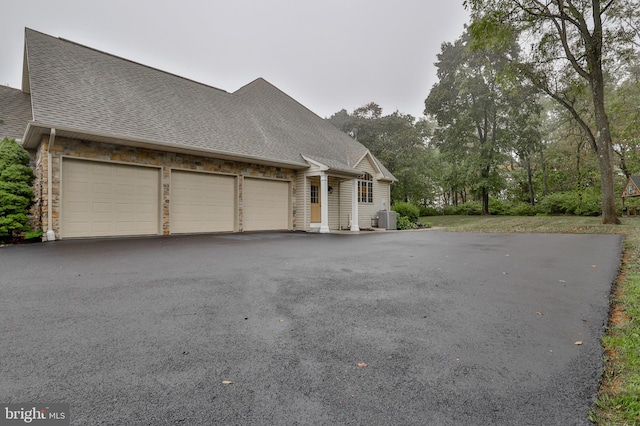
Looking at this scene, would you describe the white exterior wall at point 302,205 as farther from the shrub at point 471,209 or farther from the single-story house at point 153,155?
the shrub at point 471,209

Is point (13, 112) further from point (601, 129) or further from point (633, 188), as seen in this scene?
point (633, 188)

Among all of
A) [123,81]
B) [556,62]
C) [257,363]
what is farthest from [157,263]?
[556,62]

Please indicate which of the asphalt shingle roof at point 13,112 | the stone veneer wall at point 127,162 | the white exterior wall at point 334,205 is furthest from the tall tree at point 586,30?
the asphalt shingle roof at point 13,112

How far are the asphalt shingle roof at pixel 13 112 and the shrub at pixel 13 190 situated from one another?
146cm

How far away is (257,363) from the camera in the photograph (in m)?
1.90

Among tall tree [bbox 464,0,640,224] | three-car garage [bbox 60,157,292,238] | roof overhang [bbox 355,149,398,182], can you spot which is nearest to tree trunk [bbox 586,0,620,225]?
tall tree [bbox 464,0,640,224]

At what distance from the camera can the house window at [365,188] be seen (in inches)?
593

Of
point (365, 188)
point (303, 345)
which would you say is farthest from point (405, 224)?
point (303, 345)

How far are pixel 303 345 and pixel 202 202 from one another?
9.26 m

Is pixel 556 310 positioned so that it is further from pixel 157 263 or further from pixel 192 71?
pixel 192 71

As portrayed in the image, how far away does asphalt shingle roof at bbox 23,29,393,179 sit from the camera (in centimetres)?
814

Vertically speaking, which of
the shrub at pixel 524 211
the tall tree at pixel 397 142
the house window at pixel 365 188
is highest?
the tall tree at pixel 397 142

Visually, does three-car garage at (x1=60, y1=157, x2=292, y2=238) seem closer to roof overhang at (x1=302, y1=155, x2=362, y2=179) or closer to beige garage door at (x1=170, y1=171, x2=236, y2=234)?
beige garage door at (x1=170, y1=171, x2=236, y2=234)

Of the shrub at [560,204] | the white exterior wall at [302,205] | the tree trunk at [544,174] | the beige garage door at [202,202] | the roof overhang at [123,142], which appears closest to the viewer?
the roof overhang at [123,142]
